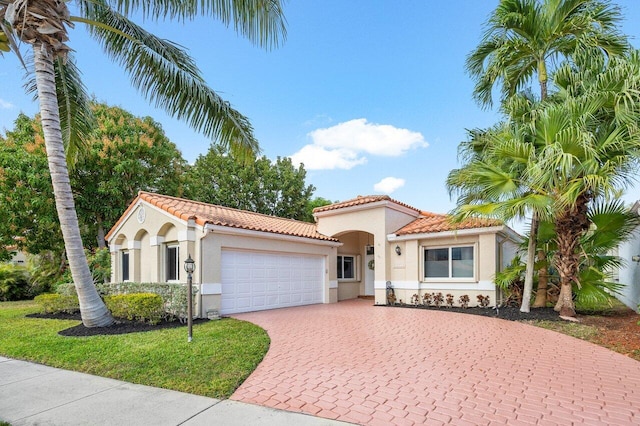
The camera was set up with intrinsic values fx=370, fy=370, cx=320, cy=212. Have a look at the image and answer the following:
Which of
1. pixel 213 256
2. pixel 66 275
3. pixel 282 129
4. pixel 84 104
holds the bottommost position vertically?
pixel 66 275

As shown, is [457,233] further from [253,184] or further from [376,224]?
[253,184]

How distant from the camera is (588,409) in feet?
16.3

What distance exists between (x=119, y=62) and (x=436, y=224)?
13023 mm

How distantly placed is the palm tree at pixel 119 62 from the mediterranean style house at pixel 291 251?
10.2 feet

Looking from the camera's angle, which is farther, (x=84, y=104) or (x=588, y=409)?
(x=84, y=104)

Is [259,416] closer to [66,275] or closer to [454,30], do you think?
[454,30]

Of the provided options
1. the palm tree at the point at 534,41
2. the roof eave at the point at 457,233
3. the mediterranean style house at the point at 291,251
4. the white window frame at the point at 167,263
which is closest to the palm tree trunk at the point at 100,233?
the mediterranean style house at the point at 291,251

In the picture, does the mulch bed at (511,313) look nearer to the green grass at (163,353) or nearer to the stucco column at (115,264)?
the green grass at (163,353)

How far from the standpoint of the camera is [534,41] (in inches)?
456

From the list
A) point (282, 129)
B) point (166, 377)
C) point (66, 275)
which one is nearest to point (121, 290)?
point (166, 377)

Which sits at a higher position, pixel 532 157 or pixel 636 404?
pixel 532 157

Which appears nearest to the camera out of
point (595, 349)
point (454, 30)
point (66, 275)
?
point (595, 349)

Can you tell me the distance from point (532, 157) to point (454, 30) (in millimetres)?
7331

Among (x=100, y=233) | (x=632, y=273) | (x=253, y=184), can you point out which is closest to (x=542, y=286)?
(x=632, y=273)
